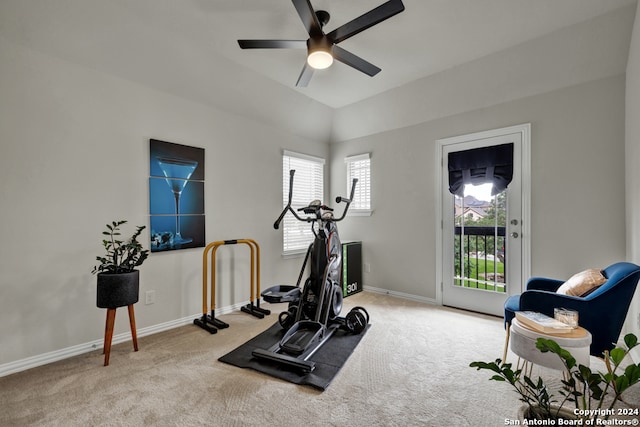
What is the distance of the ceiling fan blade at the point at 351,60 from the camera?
2387 millimetres

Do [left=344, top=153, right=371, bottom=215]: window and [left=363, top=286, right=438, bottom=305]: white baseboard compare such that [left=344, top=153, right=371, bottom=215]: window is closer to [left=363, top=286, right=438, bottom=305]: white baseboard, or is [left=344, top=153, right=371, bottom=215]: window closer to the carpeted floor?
[left=363, top=286, right=438, bottom=305]: white baseboard

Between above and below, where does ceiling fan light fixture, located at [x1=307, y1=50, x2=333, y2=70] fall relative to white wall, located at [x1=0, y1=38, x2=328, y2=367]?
above

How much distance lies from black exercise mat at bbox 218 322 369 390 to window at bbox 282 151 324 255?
1.58m

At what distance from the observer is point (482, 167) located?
3.47 m

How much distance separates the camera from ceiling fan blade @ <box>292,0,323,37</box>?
75.1 inches

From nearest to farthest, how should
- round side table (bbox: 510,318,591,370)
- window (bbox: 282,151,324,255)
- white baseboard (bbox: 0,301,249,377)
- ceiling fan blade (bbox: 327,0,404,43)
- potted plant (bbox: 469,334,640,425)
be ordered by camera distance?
potted plant (bbox: 469,334,640,425)
round side table (bbox: 510,318,591,370)
ceiling fan blade (bbox: 327,0,404,43)
white baseboard (bbox: 0,301,249,377)
window (bbox: 282,151,324,255)

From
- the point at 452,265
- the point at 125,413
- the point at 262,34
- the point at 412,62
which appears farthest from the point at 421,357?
the point at 262,34

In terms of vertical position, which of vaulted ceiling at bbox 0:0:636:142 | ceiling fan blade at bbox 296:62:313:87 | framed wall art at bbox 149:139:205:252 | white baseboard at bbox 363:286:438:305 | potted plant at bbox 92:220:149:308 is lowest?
white baseboard at bbox 363:286:438:305

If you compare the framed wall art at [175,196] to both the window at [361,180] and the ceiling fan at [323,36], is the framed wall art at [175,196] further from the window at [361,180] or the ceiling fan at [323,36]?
the window at [361,180]

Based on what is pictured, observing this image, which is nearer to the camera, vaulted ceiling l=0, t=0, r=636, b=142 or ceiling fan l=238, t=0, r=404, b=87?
ceiling fan l=238, t=0, r=404, b=87

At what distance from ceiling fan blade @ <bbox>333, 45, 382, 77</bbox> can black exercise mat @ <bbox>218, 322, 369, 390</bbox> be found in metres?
2.44

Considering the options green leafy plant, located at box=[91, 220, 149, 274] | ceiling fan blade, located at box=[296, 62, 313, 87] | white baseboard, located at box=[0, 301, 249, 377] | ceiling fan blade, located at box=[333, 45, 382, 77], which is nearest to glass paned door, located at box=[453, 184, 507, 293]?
ceiling fan blade, located at box=[333, 45, 382, 77]

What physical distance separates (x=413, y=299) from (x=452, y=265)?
0.72 m

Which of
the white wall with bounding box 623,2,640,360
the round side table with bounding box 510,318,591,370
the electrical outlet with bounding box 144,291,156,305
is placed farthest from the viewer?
the electrical outlet with bounding box 144,291,156,305
